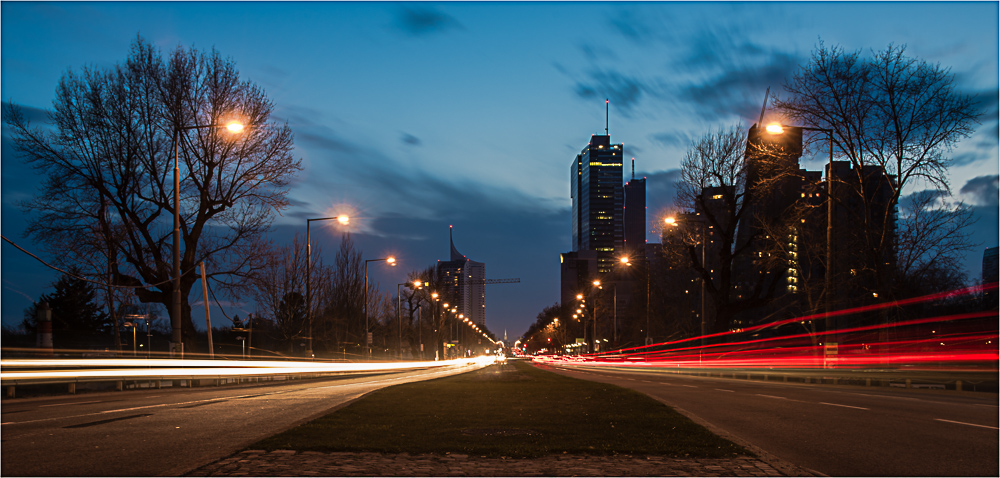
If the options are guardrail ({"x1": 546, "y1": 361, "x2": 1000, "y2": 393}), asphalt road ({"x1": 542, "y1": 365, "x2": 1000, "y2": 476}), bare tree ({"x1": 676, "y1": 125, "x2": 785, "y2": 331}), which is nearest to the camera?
asphalt road ({"x1": 542, "y1": 365, "x2": 1000, "y2": 476})

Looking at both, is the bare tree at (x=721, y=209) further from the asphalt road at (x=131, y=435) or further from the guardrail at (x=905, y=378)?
the asphalt road at (x=131, y=435)

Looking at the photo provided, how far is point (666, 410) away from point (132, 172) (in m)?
32.8

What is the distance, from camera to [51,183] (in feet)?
119

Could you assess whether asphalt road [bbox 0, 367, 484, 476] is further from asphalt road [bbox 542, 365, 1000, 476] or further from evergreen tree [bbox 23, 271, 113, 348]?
evergreen tree [bbox 23, 271, 113, 348]

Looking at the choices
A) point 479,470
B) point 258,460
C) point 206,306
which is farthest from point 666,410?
point 206,306

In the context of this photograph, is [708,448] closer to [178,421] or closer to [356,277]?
[178,421]

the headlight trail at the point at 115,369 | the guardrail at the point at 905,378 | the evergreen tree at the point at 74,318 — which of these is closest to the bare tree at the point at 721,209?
the guardrail at the point at 905,378

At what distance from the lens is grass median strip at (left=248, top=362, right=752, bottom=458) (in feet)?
29.6

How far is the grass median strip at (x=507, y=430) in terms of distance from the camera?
902 cm

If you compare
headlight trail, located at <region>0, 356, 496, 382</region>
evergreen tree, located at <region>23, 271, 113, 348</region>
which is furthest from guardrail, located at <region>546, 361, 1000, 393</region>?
evergreen tree, located at <region>23, 271, 113, 348</region>

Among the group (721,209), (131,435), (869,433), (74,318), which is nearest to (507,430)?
(131,435)

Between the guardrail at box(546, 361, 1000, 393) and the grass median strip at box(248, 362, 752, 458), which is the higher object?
the grass median strip at box(248, 362, 752, 458)

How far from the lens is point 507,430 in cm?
1097

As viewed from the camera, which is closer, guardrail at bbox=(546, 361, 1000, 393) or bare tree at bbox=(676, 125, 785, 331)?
guardrail at bbox=(546, 361, 1000, 393)
